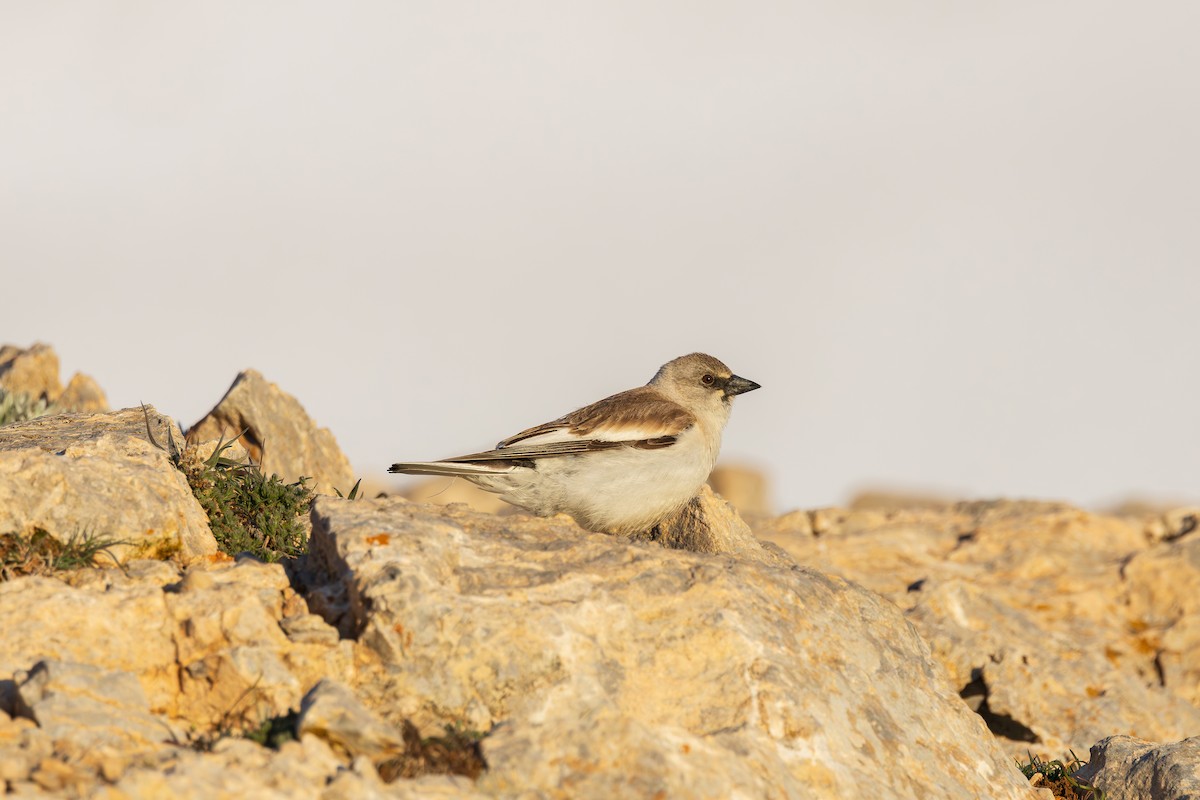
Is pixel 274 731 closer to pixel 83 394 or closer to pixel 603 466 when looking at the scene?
pixel 603 466

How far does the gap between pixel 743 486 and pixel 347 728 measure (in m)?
19.9

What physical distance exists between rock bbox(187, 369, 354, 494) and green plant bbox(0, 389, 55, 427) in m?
1.78

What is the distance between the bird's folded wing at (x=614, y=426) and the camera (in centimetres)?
1043

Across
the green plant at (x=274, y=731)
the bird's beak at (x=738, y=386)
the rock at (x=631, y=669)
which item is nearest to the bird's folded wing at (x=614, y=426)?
the bird's beak at (x=738, y=386)

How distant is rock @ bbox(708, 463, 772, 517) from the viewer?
24.5 meters

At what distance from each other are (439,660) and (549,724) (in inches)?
27.3

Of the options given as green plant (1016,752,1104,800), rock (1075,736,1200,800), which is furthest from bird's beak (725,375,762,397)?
rock (1075,736,1200,800)

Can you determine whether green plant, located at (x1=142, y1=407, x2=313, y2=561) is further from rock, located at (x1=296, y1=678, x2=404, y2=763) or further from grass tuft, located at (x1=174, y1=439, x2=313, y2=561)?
rock, located at (x1=296, y1=678, x2=404, y2=763)

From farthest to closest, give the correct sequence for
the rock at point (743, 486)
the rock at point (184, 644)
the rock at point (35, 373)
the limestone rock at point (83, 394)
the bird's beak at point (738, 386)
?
the rock at point (743, 486)
the rock at point (35, 373)
the limestone rock at point (83, 394)
the bird's beak at point (738, 386)
the rock at point (184, 644)

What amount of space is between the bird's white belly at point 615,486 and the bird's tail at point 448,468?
0.47 ft

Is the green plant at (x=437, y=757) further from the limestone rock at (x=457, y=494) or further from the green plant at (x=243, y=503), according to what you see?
the limestone rock at (x=457, y=494)

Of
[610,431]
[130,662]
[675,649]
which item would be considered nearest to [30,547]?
[130,662]

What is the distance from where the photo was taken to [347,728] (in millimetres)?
5559

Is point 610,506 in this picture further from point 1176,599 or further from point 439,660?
point 1176,599
